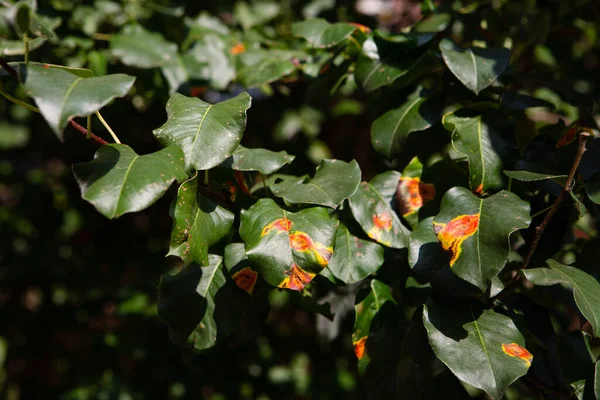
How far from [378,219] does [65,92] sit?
56 centimetres

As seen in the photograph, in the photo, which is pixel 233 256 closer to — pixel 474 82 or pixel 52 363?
pixel 474 82

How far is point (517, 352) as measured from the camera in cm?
82

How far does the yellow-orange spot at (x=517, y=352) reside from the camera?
81cm

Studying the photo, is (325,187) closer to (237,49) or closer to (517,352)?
(517,352)

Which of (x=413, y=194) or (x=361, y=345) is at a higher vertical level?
(x=413, y=194)

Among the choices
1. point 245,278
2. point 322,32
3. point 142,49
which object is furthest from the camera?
point 142,49

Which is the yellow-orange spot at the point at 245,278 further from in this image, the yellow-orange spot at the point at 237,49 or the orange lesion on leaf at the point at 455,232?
the yellow-orange spot at the point at 237,49

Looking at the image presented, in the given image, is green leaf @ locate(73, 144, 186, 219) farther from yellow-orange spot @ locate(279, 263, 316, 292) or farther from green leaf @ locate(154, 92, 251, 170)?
yellow-orange spot @ locate(279, 263, 316, 292)

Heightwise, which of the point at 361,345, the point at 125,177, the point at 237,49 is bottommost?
the point at 361,345

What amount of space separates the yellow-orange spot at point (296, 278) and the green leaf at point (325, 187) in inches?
4.2

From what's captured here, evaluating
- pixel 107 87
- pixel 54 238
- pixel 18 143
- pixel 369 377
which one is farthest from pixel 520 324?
pixel 18 143

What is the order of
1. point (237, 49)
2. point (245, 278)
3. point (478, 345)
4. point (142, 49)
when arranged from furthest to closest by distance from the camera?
point (237, 49)
point (142, 49)
point (245, 278)
point (478, 345)

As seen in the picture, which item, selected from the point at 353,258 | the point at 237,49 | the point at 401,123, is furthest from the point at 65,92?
the point at 237,49

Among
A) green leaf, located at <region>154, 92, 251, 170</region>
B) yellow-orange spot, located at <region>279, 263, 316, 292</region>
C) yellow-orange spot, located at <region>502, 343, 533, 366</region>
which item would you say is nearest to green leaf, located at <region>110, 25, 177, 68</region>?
green leaf, located at <region>154, 92, 251, 170</region>
